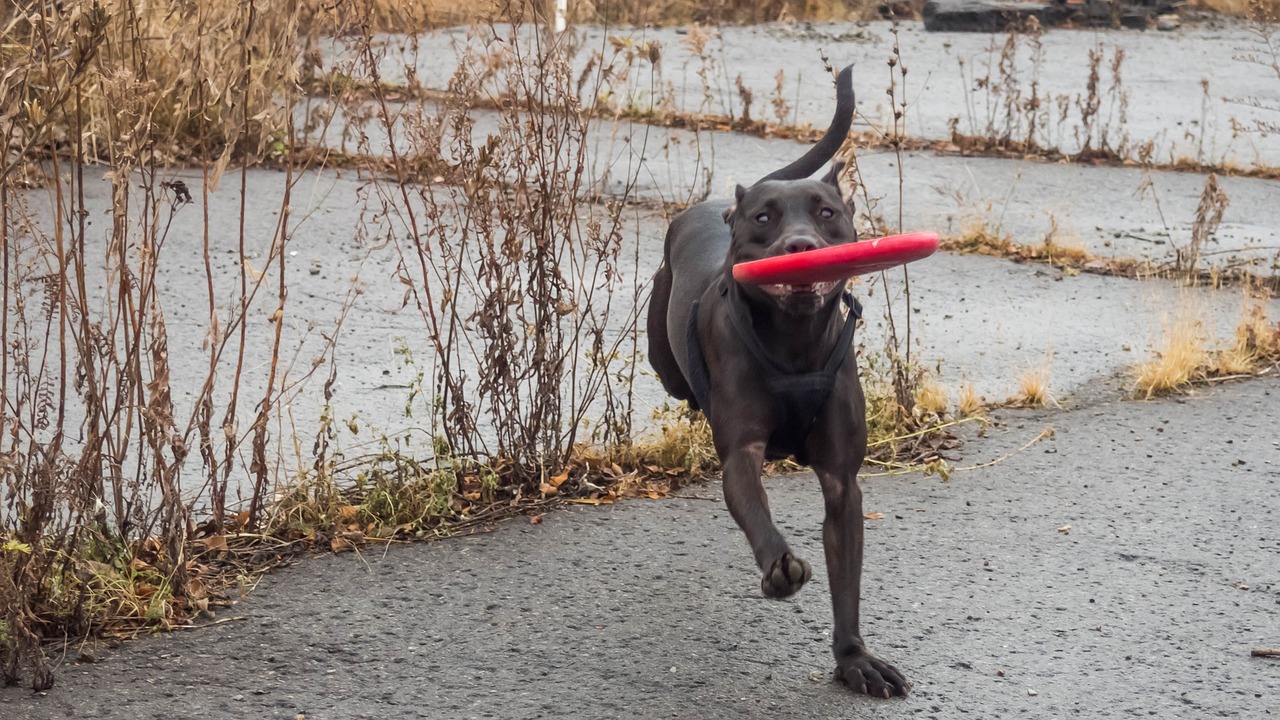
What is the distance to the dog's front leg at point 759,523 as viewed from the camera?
3.57 meters

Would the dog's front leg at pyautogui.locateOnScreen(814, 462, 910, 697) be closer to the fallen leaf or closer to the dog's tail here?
the dog's tail

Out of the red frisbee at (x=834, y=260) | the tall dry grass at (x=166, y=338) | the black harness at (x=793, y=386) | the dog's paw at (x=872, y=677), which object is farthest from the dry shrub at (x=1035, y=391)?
the red frisbee at (x=834, y=260)

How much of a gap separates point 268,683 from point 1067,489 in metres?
3.20

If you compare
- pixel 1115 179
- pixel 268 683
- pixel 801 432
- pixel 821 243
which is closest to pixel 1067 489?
pixel 801 432

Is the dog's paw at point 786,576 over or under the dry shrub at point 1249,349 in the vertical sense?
over

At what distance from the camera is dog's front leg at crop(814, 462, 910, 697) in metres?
3.95

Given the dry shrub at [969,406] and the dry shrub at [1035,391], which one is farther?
the dry shrub at [1035,391]

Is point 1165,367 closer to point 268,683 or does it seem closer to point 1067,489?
point 1067,489

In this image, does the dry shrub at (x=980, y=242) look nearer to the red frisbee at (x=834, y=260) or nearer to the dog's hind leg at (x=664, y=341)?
the dog's hind leg at (x=664, y=341)

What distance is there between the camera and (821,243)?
12.6 ft

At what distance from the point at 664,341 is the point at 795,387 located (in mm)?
1349

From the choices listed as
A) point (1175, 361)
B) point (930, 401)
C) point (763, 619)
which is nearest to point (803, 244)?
point (763, 619)

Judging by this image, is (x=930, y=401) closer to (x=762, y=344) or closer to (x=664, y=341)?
(x=664, y=341)

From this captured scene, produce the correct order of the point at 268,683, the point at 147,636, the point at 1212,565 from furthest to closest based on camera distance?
the point at 1212,565
the point at 147,636
the point at 268,683
